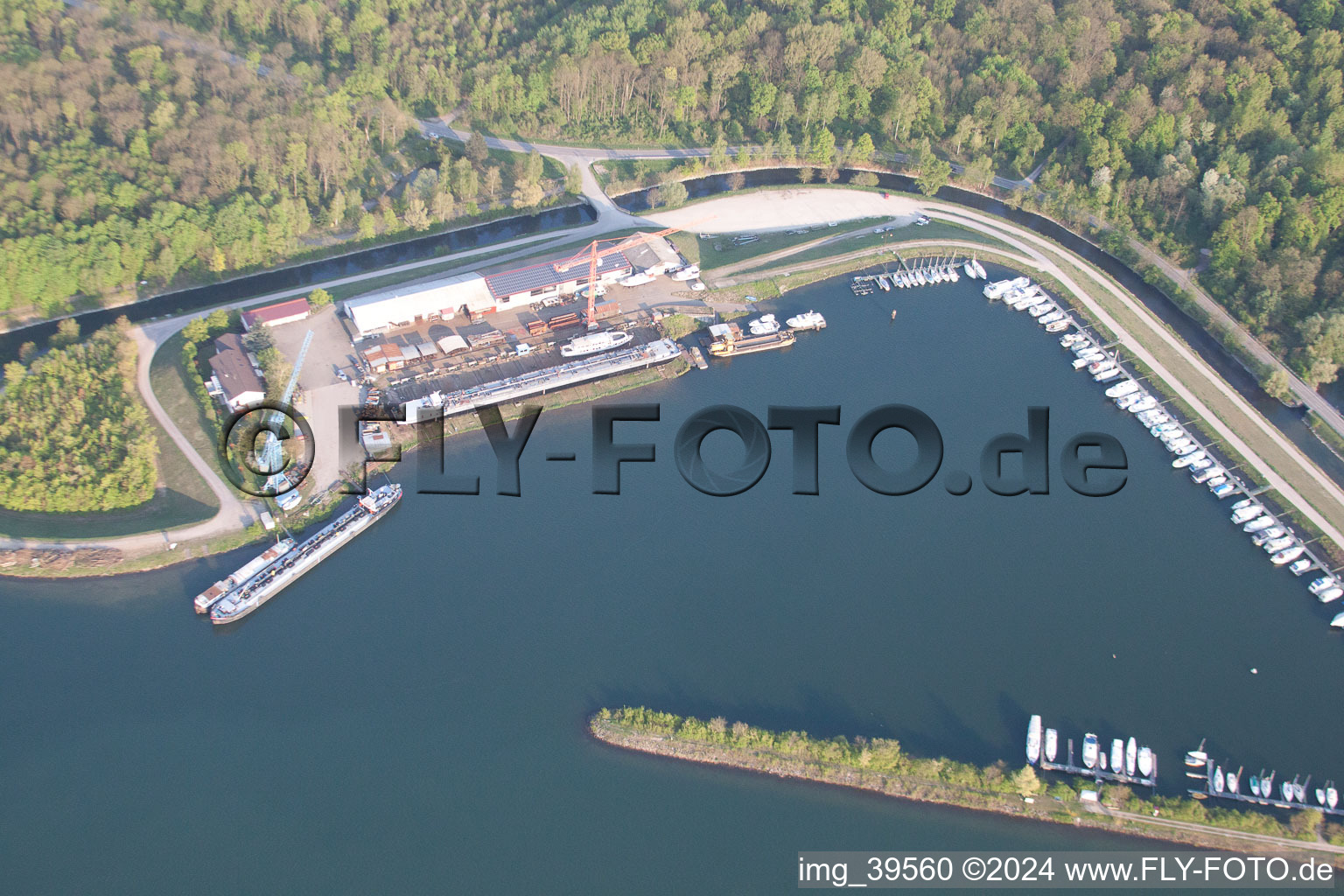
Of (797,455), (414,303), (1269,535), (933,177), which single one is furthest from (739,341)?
(1269,535)

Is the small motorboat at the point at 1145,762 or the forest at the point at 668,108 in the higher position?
the forest at the point at 668,108

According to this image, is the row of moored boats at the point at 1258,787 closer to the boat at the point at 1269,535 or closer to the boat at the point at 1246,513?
the boat at the point at 1269,535

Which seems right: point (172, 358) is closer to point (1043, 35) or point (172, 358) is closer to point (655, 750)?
point (655, 750)

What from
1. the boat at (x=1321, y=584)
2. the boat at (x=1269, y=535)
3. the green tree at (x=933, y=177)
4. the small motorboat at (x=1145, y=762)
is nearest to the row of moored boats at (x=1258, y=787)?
the small motorboat at (x=1145, y=762)

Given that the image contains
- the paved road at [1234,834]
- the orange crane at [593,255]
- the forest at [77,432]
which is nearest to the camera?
the paved road at [1234,834]

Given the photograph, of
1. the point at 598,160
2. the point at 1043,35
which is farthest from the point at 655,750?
the point at 1043,35
